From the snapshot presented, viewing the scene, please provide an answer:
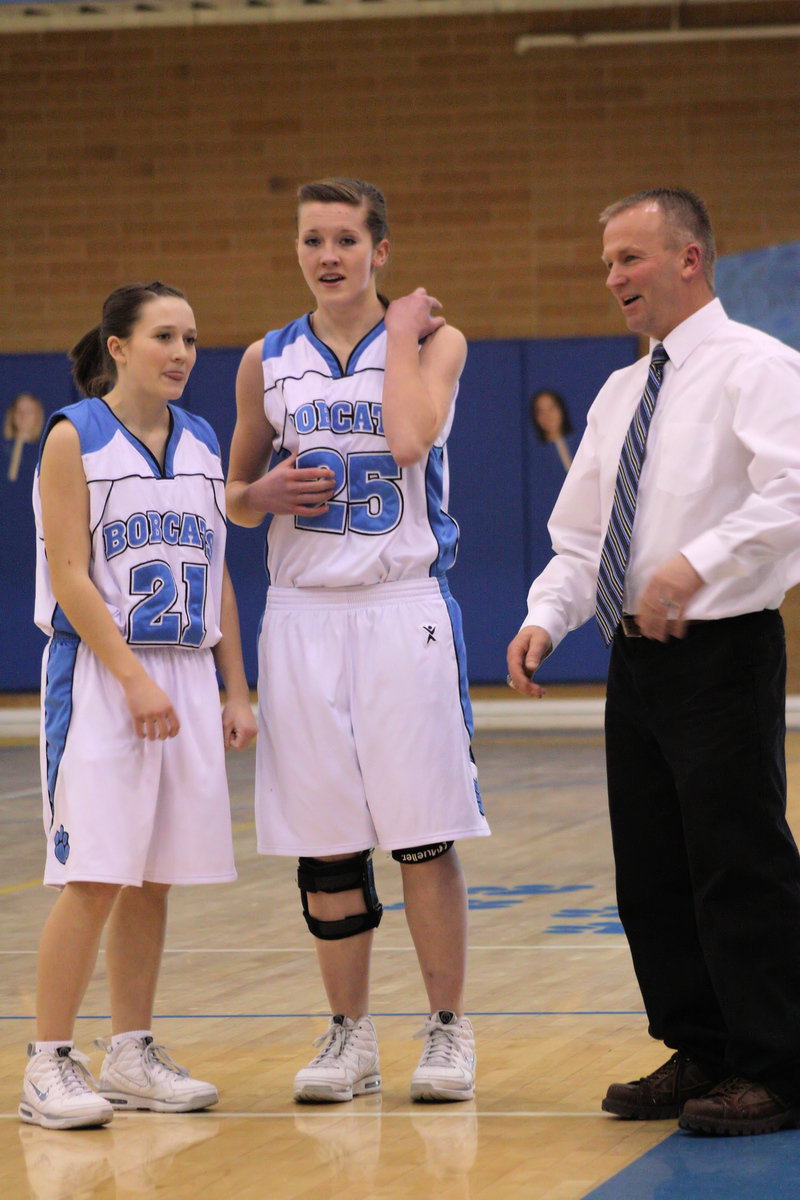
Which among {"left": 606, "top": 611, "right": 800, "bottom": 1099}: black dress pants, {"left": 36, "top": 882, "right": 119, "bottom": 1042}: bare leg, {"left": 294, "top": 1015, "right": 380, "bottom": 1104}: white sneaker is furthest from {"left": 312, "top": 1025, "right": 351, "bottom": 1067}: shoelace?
{"left": 606, "top": 611, "right": 800, "bottom": 1099}: black dress pants

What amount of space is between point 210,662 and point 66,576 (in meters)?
0.32

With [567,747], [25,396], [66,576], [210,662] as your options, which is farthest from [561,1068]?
[25,396]

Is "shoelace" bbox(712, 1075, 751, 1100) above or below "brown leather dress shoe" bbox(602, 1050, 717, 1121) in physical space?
above

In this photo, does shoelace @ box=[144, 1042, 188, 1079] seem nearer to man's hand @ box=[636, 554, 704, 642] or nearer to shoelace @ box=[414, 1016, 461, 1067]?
shoelace @ box=[414, 1016, 461, 1067]

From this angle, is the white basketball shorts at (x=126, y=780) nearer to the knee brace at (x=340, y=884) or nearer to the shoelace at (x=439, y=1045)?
the knee brace at (x=340, y=884)

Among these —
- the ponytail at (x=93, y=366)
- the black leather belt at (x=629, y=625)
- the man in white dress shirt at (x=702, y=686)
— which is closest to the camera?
the man in white dress shirt at (x=702, y=686)

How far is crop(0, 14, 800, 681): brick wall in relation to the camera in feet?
36.4

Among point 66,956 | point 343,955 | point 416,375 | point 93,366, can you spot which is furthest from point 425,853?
point 93,366

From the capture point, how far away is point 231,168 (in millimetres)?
11477

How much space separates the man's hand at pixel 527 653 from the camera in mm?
2951

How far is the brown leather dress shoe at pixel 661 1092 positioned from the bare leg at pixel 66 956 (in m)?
0.93

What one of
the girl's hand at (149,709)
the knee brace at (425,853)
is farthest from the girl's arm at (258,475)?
the knee brace at (425,853)

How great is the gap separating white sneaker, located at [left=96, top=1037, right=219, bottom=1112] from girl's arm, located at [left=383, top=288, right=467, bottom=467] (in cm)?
116

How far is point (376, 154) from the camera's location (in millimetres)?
11352
